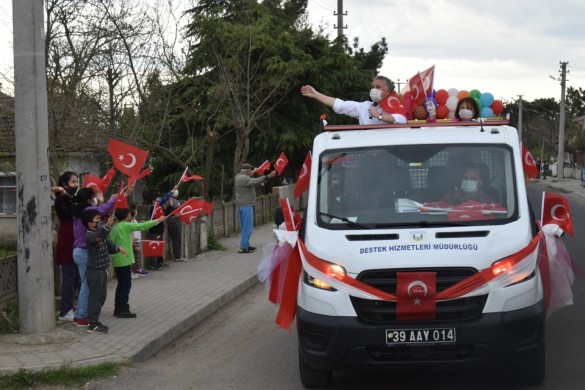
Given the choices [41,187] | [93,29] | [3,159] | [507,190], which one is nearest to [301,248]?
[507,190]

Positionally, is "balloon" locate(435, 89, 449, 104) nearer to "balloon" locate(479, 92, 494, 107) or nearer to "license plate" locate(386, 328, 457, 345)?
"balloon" locate(479, 92, 494, 107)

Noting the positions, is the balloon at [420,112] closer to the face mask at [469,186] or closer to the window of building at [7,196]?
the face mask at [469,186]

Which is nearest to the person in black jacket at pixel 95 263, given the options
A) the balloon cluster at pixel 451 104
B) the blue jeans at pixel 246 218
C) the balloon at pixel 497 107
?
the balloon cluster at pixel 451 104

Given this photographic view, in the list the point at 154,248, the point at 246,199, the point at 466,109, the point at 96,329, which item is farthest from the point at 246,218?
the point at 466,109

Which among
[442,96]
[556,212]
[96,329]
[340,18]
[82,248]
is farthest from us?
[340,18]

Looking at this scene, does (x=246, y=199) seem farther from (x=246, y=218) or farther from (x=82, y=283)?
(x=82, y=283)

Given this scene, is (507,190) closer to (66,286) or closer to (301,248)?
(301,248)

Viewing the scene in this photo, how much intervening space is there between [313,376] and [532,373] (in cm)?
174

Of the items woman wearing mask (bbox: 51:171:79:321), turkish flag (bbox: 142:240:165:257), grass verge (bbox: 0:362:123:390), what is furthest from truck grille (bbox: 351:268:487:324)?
turkish flag (bbox: 142:240:165:257)

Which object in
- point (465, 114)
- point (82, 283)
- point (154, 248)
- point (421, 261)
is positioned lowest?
point (154, 248)

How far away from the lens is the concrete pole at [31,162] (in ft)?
27.8

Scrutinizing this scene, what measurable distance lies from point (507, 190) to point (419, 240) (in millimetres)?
1060

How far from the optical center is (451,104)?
28.1ft

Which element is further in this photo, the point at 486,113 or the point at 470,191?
the point at 486,113
